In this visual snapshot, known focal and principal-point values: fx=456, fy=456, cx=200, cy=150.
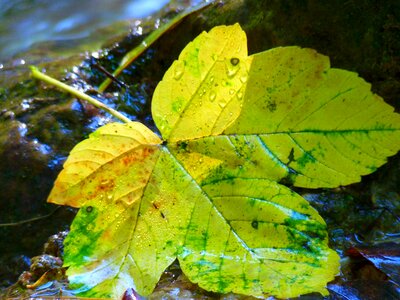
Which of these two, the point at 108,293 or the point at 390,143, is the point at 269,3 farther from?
the point at 108,293

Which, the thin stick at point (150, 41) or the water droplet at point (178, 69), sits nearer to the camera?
the water droplet at point (178, 69)

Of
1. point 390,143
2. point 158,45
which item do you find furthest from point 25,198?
point 390,143

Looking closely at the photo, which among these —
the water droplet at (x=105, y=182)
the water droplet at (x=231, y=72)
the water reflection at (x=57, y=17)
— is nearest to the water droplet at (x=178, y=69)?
the water droplet at (x=231, y=72)

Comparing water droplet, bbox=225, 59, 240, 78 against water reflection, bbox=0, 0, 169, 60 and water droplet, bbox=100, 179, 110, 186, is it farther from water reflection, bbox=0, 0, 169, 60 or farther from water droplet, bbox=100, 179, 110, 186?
water reflection, bbox=0, 0, 169, 60

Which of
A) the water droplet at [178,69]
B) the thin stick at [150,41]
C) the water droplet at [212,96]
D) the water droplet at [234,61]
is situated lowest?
the water droplet at [212,96]

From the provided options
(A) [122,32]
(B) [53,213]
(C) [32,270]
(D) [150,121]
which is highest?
(A) [122,32]

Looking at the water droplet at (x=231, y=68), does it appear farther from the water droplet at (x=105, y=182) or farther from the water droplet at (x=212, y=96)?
the water droplet at (x=105, y=182)

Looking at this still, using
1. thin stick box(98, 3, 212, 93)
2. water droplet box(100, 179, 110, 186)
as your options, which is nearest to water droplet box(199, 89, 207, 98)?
water droplet box(100, 179, 110, 186)
